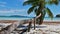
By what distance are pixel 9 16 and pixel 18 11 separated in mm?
992

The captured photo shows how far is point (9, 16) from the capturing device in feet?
57.5

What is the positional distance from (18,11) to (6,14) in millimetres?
1220

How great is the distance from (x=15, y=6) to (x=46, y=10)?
5.84 m

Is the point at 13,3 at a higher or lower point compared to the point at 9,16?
higher

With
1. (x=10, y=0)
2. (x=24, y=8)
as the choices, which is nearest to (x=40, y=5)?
(x=24, y=8)

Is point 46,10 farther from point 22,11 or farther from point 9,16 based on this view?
point 9,16

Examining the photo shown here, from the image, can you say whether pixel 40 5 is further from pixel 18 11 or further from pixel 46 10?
pixel 18 11

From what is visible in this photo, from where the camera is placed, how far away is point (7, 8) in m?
17.5

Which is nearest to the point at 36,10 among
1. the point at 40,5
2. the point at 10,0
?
the point at 40,5

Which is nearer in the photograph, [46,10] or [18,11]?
[46,10]

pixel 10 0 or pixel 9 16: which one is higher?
pixel 10 0

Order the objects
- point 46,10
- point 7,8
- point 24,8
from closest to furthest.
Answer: point 46,10, point 24,8, point 7,8

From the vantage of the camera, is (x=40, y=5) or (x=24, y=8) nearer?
(x=40, y=5)

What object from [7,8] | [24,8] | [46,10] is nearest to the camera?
[46,10]
